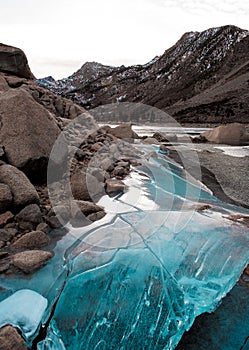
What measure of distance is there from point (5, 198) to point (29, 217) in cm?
40

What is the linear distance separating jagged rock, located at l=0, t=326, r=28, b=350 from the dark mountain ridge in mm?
61868

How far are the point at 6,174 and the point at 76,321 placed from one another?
232cm

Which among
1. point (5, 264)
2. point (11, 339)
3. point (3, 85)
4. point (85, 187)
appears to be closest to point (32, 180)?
point (85, 187)

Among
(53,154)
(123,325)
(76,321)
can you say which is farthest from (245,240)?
(53,154)

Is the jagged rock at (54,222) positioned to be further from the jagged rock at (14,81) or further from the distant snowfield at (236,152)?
the distant snowfield at (236,152)

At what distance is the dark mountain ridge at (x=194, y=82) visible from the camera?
72688mm

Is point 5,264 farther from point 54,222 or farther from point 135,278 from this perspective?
point 135,278

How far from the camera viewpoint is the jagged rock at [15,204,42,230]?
4.01 m

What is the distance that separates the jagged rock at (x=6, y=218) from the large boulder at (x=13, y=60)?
6.13 meters

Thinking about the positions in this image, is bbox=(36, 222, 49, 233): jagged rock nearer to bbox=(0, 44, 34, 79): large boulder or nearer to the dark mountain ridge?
bbox=(0, 44, 34, 79): large boulder

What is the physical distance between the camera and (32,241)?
12.4ft

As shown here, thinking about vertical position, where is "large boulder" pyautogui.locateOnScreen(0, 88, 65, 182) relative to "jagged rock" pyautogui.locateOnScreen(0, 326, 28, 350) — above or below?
above

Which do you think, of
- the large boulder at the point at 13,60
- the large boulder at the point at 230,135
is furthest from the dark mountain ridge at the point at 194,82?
the large boulder at the point at 13,60

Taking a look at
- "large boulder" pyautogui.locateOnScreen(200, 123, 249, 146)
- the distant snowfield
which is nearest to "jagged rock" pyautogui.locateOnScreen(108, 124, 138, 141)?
the distant snowfield
